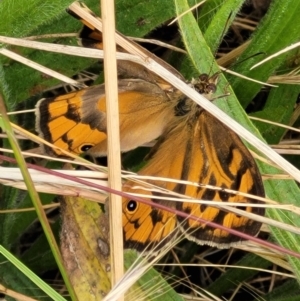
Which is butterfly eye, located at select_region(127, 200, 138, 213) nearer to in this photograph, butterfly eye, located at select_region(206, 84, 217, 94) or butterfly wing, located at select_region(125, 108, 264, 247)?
butterfly wing, located at select_region(125, 108, 264, 247)

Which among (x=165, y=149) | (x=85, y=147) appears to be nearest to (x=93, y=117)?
(x=85, y=147)

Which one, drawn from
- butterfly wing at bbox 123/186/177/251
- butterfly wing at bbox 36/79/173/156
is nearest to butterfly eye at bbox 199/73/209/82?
butterfly wing at bbox 36/79/173/156

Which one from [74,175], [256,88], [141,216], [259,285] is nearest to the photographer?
[74,175]

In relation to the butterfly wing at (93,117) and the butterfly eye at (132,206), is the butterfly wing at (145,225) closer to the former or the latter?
the butterfly eye at (132,206)

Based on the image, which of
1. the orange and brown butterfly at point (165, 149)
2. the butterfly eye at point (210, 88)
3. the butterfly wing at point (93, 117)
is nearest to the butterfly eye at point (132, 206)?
the orange and brown butterfly at point (165, 149)

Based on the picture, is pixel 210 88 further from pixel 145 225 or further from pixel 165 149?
pixel 145 225

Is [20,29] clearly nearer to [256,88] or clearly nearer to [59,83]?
[59,83]

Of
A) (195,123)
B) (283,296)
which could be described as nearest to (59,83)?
(195,123)
